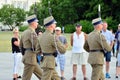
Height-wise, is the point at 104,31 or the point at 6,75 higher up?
the point at 104,31

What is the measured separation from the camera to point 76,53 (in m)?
14.3

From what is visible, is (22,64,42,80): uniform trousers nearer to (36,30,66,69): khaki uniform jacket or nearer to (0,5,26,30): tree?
(36,30,66,69): khaki uniform jacket

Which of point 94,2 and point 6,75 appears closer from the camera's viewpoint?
point 6,75

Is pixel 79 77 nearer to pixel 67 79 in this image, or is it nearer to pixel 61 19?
pixel 67 79

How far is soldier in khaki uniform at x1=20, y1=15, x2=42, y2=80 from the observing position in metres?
11.5

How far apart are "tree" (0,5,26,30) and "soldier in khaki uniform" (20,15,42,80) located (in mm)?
99552

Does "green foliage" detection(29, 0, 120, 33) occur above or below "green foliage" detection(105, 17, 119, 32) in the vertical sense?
above

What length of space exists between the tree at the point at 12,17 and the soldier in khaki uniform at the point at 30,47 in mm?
99552

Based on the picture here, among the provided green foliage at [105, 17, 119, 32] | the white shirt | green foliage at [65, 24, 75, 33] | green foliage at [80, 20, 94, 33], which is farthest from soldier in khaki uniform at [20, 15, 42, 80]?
green foliage at [65, 24, 75, 33]

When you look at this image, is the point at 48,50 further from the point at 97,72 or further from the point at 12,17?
the point at 12,17

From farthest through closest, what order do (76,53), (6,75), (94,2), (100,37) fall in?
(94,2) < (6,75) < (76,53) < (100,37)

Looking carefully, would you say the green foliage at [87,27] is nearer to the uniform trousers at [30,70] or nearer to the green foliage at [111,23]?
the green foliage at [111,23]

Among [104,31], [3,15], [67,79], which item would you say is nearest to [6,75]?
[67,79]

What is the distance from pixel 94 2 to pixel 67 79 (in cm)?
5870
